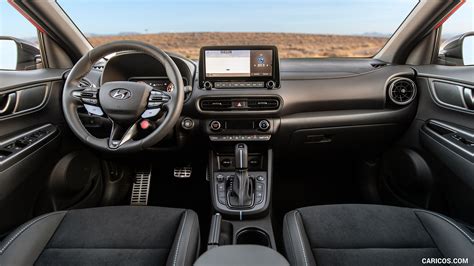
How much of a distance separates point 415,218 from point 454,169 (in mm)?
449

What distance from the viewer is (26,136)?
199 centimetres

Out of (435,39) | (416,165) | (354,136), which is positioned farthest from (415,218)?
(435,39)

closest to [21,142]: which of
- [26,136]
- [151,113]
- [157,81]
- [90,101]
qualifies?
[26,136]

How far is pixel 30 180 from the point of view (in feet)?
6.51

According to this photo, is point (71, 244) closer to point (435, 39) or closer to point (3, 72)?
point (3, 72)

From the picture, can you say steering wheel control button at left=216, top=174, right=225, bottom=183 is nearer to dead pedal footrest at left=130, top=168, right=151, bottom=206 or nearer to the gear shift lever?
the gear shift lever

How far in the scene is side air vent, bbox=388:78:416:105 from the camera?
2385mm

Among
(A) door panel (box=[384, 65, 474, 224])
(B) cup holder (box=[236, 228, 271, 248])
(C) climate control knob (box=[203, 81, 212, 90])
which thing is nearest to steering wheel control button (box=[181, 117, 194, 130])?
(C) climate control knob (box=[203, 81, 212, 90])

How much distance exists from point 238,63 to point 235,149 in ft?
1.67

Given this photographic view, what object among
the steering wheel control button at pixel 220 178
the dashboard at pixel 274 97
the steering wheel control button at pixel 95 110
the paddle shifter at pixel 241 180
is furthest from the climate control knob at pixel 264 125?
the steering wheel control button at pixel 95 110

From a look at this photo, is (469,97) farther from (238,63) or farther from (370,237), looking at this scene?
(238,63)

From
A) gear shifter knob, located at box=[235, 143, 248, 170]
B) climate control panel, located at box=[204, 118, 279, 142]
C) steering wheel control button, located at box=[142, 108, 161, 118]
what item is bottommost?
gear shifter knob, located at box=[235, 143, 248, 170]

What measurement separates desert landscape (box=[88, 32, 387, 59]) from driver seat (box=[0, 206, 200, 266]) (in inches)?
38.8

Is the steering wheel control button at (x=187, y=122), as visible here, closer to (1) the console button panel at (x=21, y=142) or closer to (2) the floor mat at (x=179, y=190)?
(2) the floor mat at (x=179, y=190)
